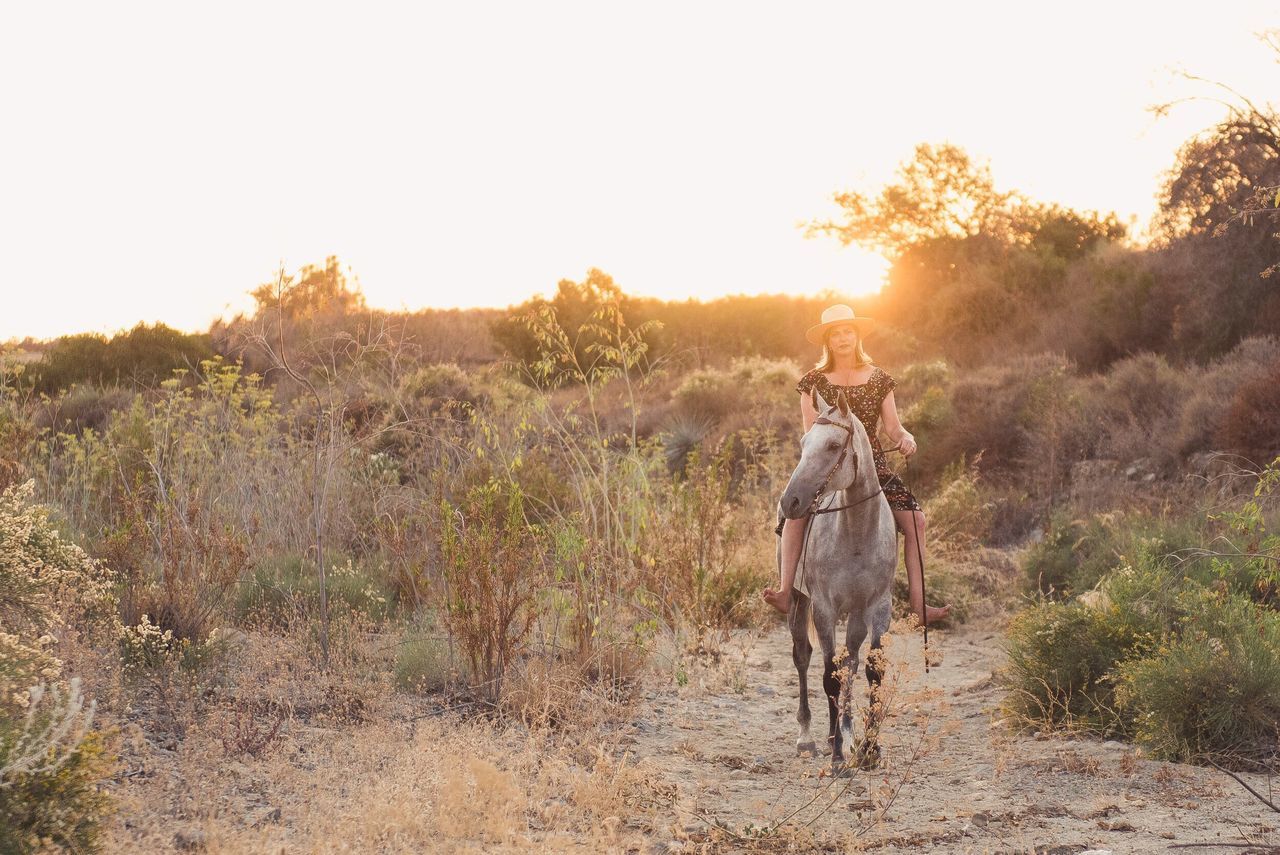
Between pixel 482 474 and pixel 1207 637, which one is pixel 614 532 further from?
pixel 1207 637

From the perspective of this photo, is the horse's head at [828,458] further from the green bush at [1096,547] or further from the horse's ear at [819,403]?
the green bush at [1096,547]

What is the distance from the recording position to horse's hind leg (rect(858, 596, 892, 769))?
4.91 meters

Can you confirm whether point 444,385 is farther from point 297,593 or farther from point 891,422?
point 891,422

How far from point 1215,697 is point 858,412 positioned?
2460 mm

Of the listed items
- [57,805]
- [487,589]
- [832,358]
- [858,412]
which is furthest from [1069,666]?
[57,805]

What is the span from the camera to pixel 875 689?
4852 millimetres

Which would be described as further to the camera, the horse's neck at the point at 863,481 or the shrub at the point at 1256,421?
the shrub at the point at 1256,421

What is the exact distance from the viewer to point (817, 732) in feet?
23.1

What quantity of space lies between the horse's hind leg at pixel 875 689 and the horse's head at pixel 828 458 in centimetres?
76

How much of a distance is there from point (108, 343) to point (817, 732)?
14.6 m

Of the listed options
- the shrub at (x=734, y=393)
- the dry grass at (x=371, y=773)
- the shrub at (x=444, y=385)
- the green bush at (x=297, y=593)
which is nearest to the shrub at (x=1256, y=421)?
the shrub at (x=734, y=393)

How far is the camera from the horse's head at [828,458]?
550 centimetres

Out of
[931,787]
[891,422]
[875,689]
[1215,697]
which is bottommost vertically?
[931,787]

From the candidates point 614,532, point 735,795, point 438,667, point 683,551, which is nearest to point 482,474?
point 614,532
